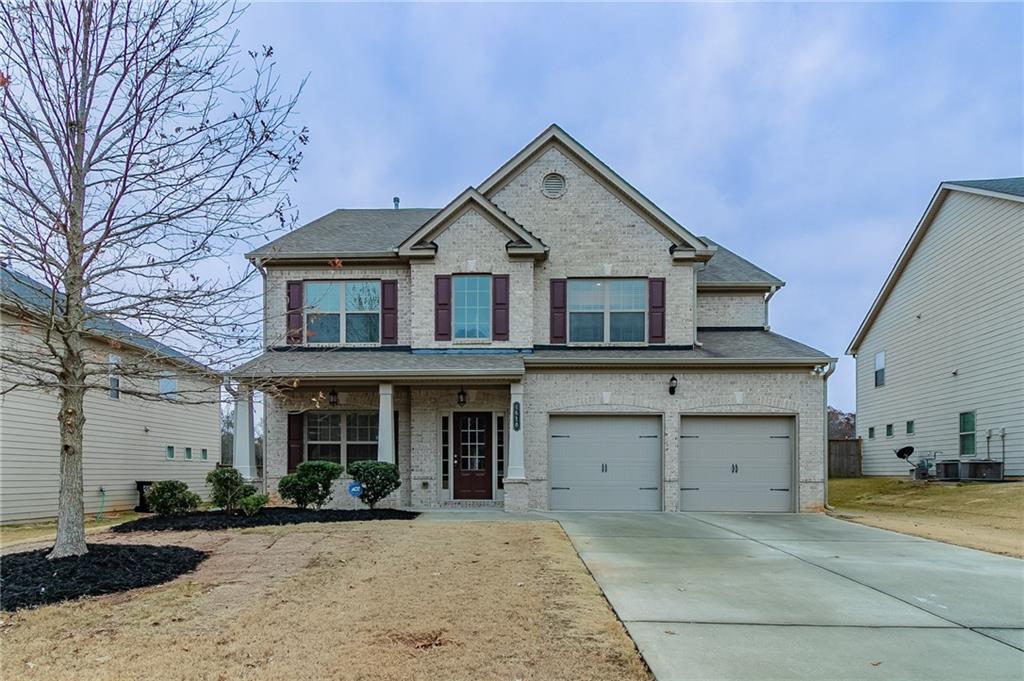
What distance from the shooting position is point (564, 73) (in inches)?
760

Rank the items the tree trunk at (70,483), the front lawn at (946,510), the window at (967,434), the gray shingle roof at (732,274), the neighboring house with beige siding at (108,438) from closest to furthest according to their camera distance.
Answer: the tree trunk at (70,483)
the front lawn at (946,510)
the neighboring house with beige siding at (108,438)
the gray shingle roof at (732,274)
the window at (967,434)

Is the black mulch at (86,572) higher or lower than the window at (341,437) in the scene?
lower

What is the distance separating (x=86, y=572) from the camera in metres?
6.57

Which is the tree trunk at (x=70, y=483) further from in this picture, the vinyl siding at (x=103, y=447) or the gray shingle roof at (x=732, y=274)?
the gray shingle roof at (x=732, y=274)

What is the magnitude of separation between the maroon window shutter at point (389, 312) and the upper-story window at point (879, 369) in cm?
1916

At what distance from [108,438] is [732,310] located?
652 inches

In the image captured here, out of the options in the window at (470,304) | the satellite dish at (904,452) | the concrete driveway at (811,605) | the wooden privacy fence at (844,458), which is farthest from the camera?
the wooden privacy fence at (844,458)

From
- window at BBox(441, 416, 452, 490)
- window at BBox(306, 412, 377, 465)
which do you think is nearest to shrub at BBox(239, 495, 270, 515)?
window at BBox(306, 412, 377, 465)

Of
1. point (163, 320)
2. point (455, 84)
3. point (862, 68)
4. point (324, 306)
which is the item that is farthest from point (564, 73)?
point (163, 320)

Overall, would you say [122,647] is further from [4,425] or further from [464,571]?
[4,425]

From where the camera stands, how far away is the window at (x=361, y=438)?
50.1ft

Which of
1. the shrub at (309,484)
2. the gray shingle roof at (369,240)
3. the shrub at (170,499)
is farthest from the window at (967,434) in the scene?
the shrub at (170,499)

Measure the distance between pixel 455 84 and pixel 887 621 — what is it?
17.0m

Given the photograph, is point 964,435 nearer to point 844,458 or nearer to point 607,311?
point 844,458
